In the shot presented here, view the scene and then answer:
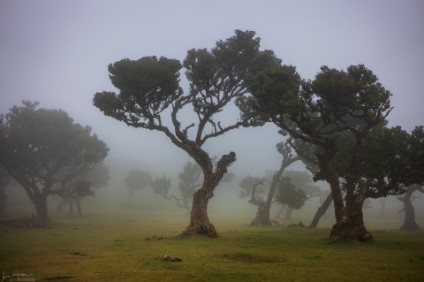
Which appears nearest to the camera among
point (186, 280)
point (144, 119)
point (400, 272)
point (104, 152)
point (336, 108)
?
point (186, 280)

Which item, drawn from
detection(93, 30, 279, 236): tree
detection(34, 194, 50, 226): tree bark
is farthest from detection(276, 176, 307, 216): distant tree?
detection(34, 194, 50, 226): tree bark

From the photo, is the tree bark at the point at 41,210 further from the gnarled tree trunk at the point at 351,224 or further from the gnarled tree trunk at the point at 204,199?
the gnarled tree trunk at the point at 351,224

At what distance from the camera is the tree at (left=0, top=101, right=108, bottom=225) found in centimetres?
5091

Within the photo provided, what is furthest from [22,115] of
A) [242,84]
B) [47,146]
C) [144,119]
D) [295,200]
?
[295,200]

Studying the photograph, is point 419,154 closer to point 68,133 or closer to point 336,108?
point 336,108

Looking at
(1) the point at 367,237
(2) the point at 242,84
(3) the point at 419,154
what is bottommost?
(1) the point at 367,237

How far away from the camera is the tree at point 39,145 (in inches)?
2004

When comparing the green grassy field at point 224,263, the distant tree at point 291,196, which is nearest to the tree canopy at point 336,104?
the green grassy field at point 224,263

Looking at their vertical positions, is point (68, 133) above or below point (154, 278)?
above

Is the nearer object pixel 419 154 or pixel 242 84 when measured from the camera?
pixel 419 154

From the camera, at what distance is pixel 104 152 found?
60.3 m

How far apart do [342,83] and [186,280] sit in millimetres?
20850

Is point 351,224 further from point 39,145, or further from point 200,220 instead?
point 39,145

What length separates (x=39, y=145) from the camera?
5406 centimetres
